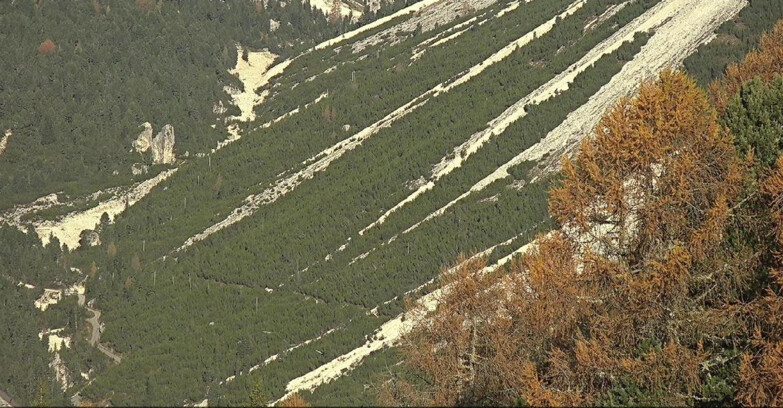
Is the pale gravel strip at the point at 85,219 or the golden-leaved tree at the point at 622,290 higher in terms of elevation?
the pale gravel strip at the point at 85,219

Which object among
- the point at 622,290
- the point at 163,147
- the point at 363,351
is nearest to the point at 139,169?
the point at 163,147

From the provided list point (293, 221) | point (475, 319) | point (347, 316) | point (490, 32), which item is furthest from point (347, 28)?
point (475, 319)

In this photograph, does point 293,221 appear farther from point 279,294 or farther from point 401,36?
point 401,36

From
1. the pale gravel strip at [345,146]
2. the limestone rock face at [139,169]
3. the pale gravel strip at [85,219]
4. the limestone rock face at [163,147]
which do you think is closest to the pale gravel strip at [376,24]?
the limestone rock face at [163,147]

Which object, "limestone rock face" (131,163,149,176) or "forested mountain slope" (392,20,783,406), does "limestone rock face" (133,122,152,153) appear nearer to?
"limestone rock face" (131,163,149,176)

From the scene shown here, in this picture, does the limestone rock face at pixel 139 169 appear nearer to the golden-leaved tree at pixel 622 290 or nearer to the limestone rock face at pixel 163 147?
the limestone rock face at pixel 163 147

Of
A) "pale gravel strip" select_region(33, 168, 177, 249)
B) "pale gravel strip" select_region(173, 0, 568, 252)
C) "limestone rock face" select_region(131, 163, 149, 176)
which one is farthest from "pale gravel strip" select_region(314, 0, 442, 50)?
"pale gravel strip" select_region(33, 168, 177, 249)

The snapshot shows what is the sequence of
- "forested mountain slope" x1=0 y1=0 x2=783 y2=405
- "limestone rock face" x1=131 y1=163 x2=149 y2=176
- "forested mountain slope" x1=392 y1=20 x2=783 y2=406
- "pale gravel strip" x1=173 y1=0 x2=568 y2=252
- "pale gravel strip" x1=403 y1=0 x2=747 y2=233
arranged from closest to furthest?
"forested mountain slope" x1=392 y1=20 x2=783 y2=406 < "forested mountain slope" x1=0 y1=0 x2=783 y2=405 < "pale gravel strip" x1=403 y1=0 x2=747 y2=233 < "pale gravel strip" x1=173 y1=0 x2=568 y2=252 < "limestone rock face" x1=131 y1=163 x2=149 y2=176
